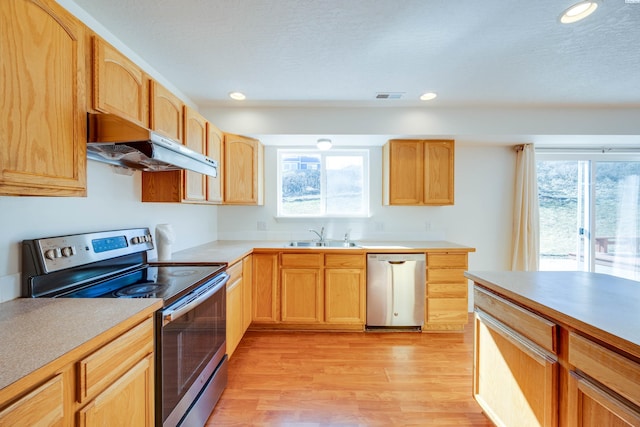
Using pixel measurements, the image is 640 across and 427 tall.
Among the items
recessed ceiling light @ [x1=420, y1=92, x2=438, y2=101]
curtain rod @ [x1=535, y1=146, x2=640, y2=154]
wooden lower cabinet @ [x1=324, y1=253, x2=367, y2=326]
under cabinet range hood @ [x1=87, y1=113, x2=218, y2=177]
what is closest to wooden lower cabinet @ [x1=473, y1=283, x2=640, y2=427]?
wooden lower cabinet @ [x1=324, y1=253, x2=367, y2=326]

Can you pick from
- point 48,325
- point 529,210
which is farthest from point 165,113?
point 529,210

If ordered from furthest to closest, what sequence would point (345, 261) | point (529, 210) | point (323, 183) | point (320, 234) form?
point (323, 183) < point (320, 234) < point (529, 210) < point (345, 261)

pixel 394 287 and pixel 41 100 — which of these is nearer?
pixel 41 100

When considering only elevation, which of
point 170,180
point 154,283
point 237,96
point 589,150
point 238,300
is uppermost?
point 237,96

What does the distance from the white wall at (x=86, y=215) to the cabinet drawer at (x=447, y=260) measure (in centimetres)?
253

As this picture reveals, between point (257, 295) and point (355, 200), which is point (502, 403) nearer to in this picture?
point (257, 295)

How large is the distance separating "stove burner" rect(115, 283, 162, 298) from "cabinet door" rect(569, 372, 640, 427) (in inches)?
70.9

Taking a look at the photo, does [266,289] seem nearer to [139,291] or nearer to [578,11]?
[139,291]

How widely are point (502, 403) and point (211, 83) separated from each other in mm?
3083

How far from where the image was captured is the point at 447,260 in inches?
109

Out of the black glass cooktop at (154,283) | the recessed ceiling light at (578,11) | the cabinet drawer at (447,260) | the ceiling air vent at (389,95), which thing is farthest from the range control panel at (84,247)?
the recessed ceiling light at (578,11)

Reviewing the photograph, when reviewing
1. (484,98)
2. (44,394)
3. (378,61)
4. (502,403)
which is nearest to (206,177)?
(378,61)

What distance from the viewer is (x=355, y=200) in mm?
3434

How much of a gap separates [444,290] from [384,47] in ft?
7.72
